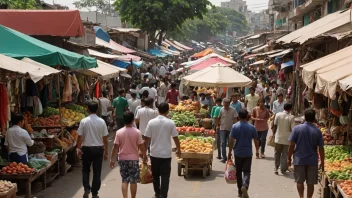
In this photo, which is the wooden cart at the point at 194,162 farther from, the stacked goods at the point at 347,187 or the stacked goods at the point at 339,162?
the stacked goods at the point at 347,187

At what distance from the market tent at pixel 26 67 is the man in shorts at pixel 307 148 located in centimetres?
462

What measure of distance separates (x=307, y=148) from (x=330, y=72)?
2.83 metres

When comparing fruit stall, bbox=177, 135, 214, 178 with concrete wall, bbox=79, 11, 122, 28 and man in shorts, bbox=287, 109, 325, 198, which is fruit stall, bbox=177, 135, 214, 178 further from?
concrete wall, bbox=79, 11, 122, 28

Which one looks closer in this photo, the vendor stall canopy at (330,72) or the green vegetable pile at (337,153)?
the vendor stall canopy at (330,72)

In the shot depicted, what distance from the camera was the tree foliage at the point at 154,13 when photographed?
147ft

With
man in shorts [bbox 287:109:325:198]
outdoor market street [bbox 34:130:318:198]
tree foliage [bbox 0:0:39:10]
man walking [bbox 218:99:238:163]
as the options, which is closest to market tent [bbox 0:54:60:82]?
outdoor market street [bbox 34:130:318:198]

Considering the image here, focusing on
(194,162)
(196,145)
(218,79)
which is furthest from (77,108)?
(194,162)

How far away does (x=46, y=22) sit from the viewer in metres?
17.0

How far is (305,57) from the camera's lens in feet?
63.6

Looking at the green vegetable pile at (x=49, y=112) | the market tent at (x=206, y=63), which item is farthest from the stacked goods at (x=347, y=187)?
the market tent at (x=206, y=63)

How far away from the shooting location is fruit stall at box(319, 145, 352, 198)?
865 cm

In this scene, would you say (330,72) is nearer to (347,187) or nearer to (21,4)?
(347,187)

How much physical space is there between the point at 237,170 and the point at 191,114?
271 inches

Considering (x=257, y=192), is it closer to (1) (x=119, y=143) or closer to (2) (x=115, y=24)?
(1) (x=119, y=143)
